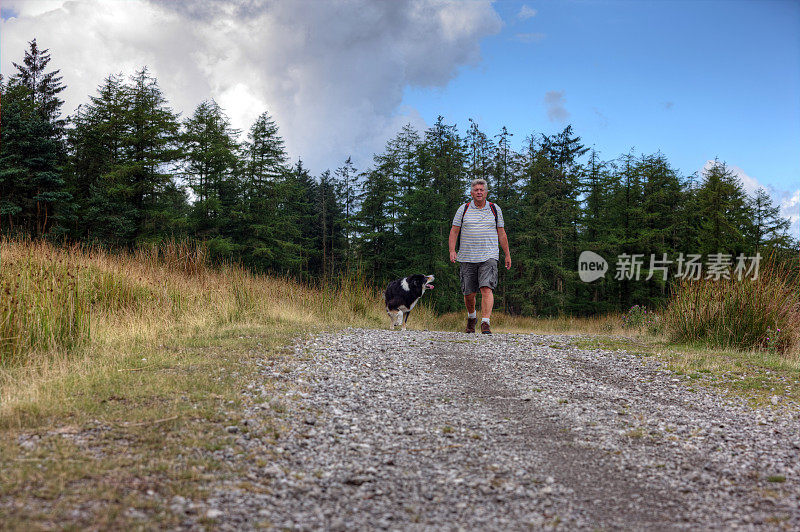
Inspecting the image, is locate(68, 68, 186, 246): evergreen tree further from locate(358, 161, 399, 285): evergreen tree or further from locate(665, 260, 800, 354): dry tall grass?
locate(665, 260, 800, 354): dry tall grass

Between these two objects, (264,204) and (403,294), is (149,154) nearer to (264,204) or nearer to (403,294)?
(264,204)

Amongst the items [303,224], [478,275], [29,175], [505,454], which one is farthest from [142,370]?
[303,224]

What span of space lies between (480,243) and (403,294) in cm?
211

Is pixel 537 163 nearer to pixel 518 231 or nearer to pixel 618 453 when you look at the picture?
pixel 518 231

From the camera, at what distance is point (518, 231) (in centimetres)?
3378

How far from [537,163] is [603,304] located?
38.7 ft

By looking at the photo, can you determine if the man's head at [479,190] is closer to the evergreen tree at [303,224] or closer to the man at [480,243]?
the man at [480,243]

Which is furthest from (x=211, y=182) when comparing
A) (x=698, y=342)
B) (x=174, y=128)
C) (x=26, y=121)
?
(x=698, y=342)

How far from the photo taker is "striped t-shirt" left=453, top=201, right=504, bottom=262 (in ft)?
33.4

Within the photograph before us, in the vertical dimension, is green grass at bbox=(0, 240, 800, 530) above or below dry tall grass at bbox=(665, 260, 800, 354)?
below

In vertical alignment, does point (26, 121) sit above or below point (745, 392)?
above

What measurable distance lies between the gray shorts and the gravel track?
11.3 ft

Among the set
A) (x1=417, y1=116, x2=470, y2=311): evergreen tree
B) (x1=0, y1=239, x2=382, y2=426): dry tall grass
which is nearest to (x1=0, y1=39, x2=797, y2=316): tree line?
(x1=417, y1=116, x2=470, y2=311): evergreen tree

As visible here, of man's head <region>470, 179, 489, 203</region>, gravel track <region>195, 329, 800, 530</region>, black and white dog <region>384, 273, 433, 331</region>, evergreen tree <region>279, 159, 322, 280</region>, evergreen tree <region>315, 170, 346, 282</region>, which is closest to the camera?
gravel track <region>195, 329, 800, 530</region>
